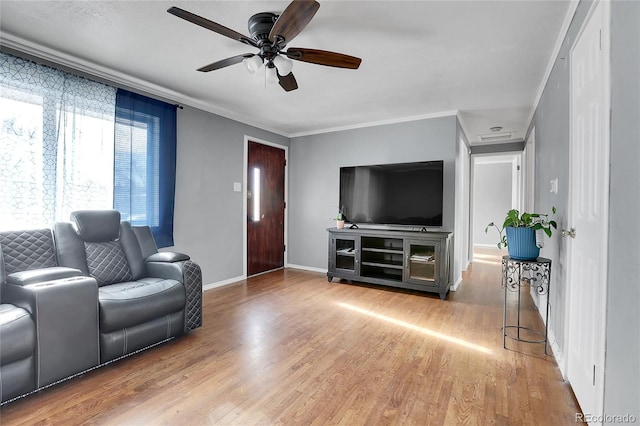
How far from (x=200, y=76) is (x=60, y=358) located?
8.45 ft

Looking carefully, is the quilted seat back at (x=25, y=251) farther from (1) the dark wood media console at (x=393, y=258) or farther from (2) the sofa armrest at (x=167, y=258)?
(1) the dark wood media console at (x=393, y=258)

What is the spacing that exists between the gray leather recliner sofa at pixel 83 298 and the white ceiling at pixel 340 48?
140cm

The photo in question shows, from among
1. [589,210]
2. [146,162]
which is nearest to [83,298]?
[146,162]

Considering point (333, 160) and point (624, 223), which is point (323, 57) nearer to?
point (624, 223)

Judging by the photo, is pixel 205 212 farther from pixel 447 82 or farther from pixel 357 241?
pixel 447 82

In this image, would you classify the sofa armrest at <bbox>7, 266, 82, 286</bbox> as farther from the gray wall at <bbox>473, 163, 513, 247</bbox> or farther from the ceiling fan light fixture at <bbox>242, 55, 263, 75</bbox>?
the gray wall at <bbox>473, 163, 513, 247</bbox>

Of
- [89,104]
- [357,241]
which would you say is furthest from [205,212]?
[357,241]

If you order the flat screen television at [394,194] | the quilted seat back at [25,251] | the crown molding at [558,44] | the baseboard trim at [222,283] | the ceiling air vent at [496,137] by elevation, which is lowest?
the baseboard trim at [222,283]

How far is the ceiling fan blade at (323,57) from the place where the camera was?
2034mm

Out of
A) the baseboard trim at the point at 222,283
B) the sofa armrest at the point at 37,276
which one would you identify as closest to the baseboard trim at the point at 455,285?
the baseboard trim at the point at 222,283

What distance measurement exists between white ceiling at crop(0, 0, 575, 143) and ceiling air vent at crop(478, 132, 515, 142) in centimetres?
116

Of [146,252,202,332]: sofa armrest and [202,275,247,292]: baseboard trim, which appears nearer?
[146,252,202,332]: sofa armrest

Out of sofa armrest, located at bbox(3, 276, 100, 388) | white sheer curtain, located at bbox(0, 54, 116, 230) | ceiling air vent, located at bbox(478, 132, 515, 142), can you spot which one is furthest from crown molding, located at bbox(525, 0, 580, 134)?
white sheer curtain, located at bbox(0, 54, 116, 230)

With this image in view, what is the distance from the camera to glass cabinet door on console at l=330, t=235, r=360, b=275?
4.38m
